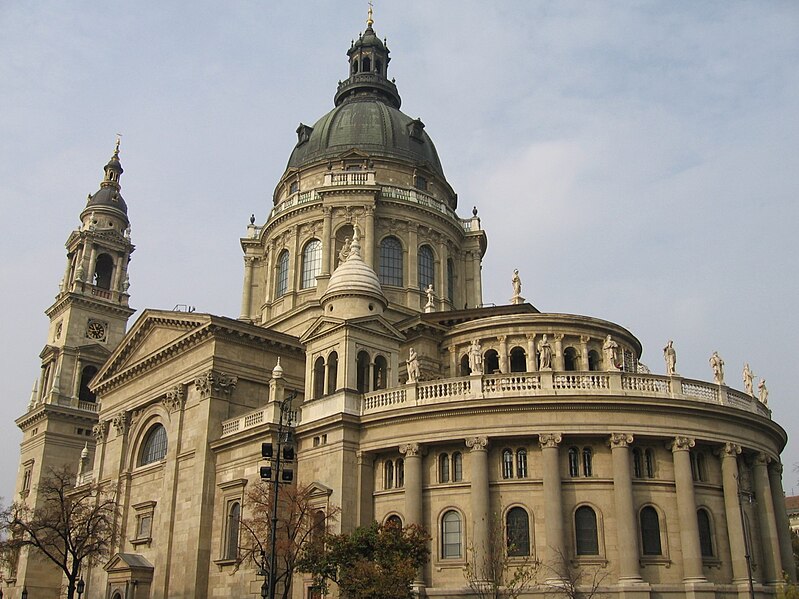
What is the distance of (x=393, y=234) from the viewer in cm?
5797

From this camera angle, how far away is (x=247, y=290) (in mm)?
62688

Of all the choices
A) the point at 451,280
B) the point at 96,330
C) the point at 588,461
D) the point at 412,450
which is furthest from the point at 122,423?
the point at 588,461

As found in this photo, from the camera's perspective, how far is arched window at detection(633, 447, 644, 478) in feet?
110

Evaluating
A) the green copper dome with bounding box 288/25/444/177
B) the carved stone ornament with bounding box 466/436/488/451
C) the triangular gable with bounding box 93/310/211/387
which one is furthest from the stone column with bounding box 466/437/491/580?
the green copper dome with bounding box 288/25/444/177

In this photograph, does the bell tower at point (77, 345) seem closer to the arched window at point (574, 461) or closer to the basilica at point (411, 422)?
the basilica at point (411, 422)

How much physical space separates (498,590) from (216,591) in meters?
14.8

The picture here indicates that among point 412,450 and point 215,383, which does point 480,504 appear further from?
point 215,383

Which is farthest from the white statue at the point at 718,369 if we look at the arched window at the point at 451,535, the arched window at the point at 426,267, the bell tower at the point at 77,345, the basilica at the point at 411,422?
the bell tower at the point at 77,345

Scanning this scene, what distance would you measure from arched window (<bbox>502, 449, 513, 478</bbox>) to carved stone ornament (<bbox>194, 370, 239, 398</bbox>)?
15.6 metres

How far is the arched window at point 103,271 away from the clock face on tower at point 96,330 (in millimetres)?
3943

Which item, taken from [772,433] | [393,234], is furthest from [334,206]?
[772,433]

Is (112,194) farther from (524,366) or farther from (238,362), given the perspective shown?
(524,366)

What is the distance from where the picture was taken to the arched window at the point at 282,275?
58.6 m

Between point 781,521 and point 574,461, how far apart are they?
10529 millimetres
